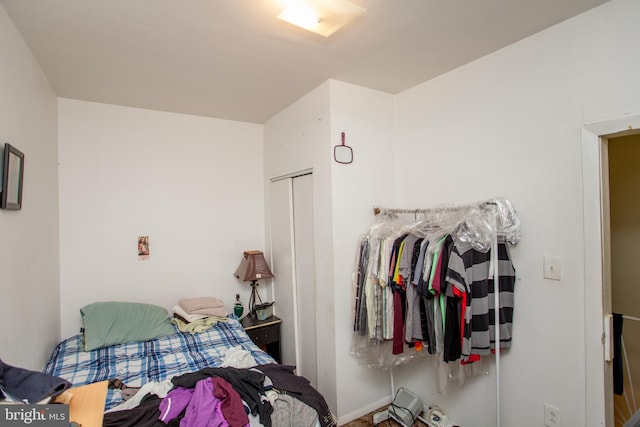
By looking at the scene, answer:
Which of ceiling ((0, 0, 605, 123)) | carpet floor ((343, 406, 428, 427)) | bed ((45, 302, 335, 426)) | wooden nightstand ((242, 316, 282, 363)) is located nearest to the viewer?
ceiling ((0, 0, 605, 123))

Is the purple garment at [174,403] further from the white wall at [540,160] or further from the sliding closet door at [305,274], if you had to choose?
the white wall at [540,160]

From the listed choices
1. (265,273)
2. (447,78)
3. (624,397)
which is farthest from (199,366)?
(624,397)

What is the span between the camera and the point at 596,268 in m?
1.57

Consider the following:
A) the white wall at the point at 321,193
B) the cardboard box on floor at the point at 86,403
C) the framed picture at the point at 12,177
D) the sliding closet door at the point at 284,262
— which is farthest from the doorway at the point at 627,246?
the framed picture at the point at 12,177

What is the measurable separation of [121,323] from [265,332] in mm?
1183

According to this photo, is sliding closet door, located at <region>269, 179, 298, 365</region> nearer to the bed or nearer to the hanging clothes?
the bed

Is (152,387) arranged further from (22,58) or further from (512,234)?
(512,234)

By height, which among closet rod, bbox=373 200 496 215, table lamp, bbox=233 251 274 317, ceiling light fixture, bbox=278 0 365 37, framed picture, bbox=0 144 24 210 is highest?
ceiling light fixture, bbox=278 0 365 37

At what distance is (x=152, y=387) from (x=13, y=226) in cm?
106

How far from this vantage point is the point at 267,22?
1.64 m

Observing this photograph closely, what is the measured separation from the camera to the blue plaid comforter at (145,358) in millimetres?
1924

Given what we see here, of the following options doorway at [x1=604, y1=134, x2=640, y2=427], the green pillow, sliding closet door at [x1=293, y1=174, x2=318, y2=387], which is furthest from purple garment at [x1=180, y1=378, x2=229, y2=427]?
doorway at [x1=604, y1=134, x2=640, y2=427]

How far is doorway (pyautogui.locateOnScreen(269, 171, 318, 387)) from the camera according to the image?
274 centimetres

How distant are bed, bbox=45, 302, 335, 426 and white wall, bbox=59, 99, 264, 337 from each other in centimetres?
40
